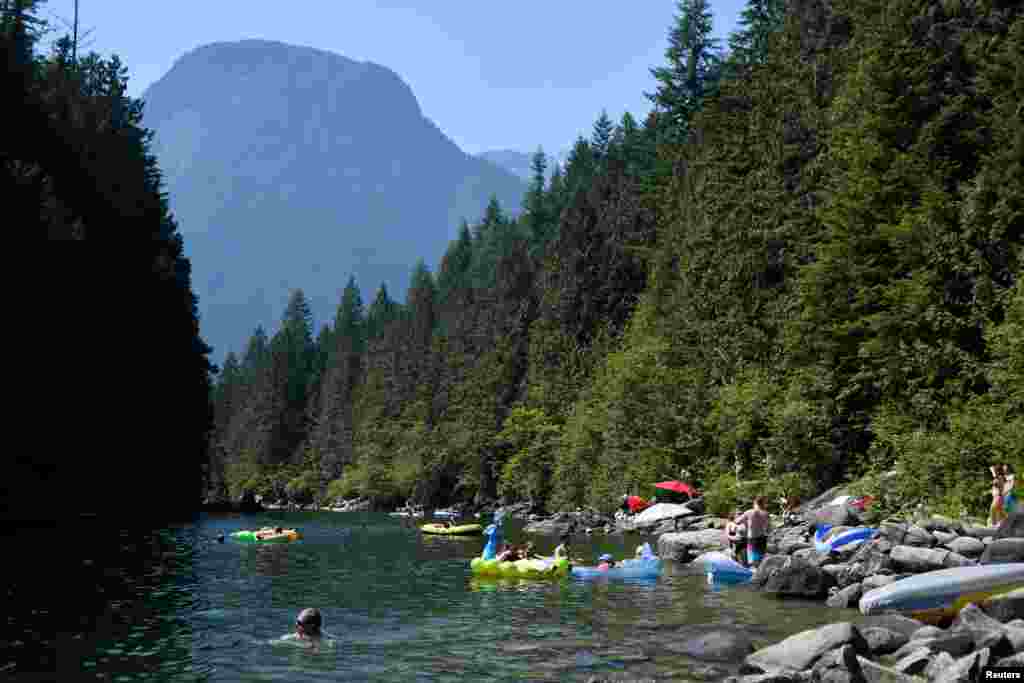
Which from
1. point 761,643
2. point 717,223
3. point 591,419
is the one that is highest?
point 717,223

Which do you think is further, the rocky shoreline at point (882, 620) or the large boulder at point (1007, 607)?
the large boulder at point (1007, 607)

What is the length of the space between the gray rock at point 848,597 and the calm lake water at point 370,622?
0.72 m

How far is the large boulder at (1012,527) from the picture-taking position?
17812 millimetres

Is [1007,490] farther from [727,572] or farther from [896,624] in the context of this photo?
[896,624]

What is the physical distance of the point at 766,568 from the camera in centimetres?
2275

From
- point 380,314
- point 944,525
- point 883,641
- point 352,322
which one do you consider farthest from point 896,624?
point 352,322

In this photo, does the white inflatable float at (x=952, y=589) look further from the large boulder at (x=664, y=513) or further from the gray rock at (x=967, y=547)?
the large boulder at (x=664, y=513)

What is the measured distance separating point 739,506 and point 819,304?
907 cm

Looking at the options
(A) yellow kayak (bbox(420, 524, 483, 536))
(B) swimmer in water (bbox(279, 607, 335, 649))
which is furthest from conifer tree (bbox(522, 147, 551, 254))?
(B) swimmer in water (bbox(279, 607, 335, 649))

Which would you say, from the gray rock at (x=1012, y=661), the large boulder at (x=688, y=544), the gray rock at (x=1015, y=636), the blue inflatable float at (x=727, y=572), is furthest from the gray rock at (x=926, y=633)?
the large boulder at (x=688, y=544)

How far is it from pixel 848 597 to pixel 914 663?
758 cm

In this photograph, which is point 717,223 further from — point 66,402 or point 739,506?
point 66,402

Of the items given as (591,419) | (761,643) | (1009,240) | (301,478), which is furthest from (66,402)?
(301,478)

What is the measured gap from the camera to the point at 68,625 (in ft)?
56.1
